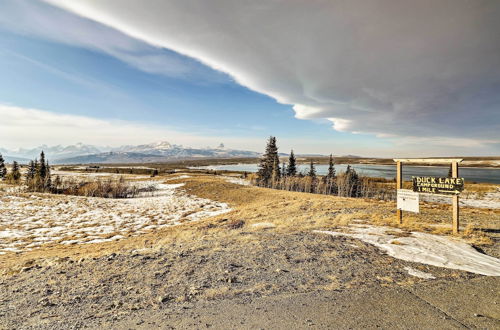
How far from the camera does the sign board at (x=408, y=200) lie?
10.1 meters

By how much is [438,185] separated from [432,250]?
3.98 meters

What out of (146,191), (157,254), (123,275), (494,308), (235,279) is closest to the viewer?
(494,308)

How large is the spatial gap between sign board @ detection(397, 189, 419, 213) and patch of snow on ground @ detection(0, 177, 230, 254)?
13.2m

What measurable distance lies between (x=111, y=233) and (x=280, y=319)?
12.9 m

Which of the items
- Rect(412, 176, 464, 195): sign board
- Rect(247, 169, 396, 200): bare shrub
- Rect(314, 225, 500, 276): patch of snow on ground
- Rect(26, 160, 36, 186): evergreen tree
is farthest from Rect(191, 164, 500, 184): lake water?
Rect(26, 160, 36, 186): evergreen tree

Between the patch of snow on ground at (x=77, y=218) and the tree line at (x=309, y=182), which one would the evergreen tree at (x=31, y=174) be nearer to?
the patch of snow on ground at (x=77, y=218)

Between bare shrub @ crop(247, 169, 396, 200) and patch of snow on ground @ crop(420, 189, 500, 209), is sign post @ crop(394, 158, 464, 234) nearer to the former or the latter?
patch of snow on ground @ crop(420, 189, 500, 209)

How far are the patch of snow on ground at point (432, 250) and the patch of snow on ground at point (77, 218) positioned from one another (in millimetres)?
12155

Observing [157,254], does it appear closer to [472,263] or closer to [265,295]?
[265,295]

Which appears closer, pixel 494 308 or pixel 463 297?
pixel 494 308

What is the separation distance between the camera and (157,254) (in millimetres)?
6984

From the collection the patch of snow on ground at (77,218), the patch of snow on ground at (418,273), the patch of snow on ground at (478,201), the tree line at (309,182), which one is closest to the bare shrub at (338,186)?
the tree line at (309,182)

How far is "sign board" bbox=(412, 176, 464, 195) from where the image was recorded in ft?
29.8

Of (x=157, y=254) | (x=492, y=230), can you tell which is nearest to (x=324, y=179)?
(x=492, y=230)
